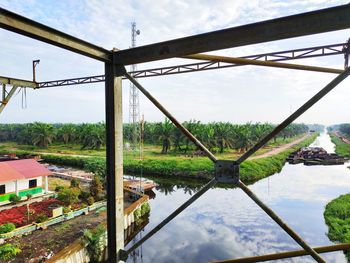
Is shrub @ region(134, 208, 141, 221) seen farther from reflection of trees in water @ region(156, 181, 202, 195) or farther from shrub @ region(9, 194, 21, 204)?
reflection of trees in water @ region(156, 181, 202, 195)

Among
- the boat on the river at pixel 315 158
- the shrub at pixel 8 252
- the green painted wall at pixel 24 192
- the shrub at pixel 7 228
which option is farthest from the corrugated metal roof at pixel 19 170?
the boat on the river at pixel 315 158

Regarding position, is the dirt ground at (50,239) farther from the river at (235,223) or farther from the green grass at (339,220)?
the green grass at (339,220)

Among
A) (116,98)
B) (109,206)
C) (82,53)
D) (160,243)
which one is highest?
(82,53)

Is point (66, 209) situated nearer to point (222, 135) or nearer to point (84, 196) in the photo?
point (84, 196)

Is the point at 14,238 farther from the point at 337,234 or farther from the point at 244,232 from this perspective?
the point at 337,234

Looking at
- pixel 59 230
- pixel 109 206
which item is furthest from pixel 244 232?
pixel 109 206

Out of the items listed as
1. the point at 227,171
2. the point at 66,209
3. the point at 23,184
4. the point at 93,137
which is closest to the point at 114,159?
the point at 227,171
